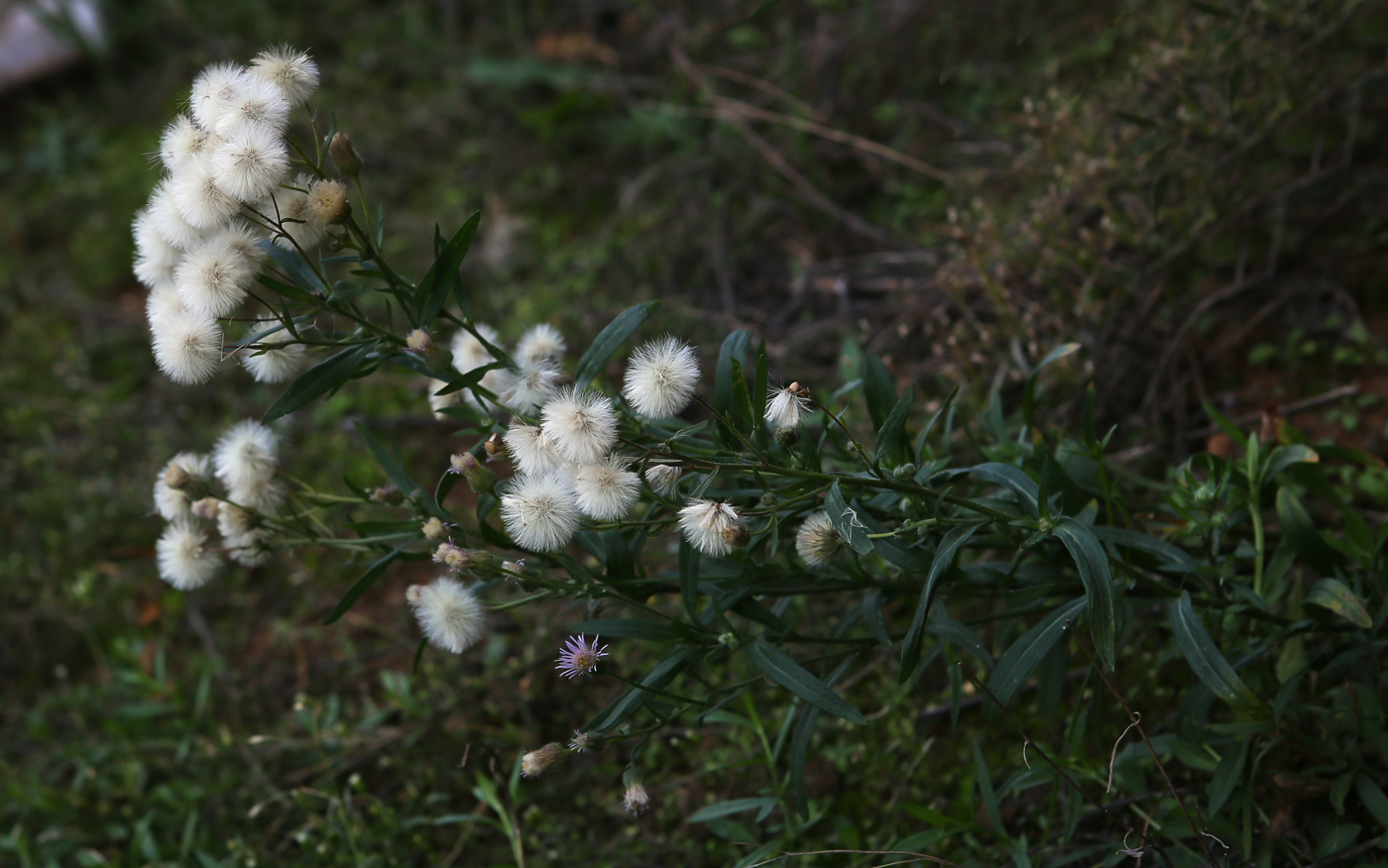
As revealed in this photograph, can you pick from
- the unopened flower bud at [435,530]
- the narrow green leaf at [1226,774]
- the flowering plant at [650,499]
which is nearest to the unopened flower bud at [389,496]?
the flowering plant at [650,499]

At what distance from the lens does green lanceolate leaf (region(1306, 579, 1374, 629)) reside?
1.57 meters

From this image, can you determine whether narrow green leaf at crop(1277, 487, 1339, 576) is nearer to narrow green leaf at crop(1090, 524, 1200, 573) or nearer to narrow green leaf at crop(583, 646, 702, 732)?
narrow green leaf at crop(1090, 524, 1200, 573)

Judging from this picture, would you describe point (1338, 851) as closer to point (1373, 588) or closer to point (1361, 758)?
point (1361, 758)

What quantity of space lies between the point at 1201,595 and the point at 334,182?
160 centimetres

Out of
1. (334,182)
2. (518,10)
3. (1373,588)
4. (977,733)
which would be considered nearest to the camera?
(334,182)

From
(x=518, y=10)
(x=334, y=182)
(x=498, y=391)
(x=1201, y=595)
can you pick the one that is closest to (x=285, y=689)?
(x=498, y=391)

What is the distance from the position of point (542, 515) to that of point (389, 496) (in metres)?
0.35

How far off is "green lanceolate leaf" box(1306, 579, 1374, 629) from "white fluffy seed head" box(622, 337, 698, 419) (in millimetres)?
1113

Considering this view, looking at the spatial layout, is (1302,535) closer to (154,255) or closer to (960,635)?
(960,635)

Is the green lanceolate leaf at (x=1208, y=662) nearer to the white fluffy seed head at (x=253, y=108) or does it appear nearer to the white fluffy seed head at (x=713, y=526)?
the white fluffy seed head at (x=713, y=526)

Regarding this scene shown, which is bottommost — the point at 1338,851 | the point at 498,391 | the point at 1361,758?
the point at 1338,851

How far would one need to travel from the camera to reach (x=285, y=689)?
2.78 m

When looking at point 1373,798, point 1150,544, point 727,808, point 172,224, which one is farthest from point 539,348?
point 1373,798

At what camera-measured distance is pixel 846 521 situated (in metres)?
1.38
